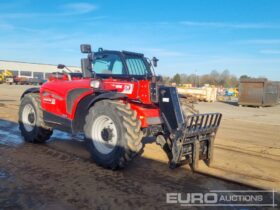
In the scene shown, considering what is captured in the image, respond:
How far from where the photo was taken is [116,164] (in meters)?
5.59

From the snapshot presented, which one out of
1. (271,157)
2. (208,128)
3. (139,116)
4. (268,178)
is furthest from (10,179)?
(271,157)

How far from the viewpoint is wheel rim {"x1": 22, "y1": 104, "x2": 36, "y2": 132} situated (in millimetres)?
8000

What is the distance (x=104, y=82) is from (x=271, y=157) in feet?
14.6

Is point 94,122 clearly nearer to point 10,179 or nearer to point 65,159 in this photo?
point 65,159

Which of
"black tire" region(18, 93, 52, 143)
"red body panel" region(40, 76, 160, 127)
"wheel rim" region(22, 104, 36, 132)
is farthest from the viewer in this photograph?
"wheel rim" region(22, 104, 36, 132)

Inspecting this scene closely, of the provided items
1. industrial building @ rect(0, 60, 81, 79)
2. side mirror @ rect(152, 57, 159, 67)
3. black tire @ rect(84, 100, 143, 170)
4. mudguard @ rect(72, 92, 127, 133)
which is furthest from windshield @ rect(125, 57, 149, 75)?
industrial building @ rect(0, 60, 81, 79)

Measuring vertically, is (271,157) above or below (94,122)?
below

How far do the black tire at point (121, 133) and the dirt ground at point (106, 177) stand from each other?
A: 0.24m

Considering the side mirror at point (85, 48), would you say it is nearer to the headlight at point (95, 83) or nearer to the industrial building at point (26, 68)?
the headlight at point (95, 83)

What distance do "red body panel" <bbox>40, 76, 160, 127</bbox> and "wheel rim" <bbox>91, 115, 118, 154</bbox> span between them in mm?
590

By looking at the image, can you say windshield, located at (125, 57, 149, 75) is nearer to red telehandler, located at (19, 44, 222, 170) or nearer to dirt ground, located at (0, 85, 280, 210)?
red telehandler, located at (19, 44, 222, 170)

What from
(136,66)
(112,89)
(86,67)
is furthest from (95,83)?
(136,66)

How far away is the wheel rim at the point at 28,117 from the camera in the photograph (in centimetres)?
800
